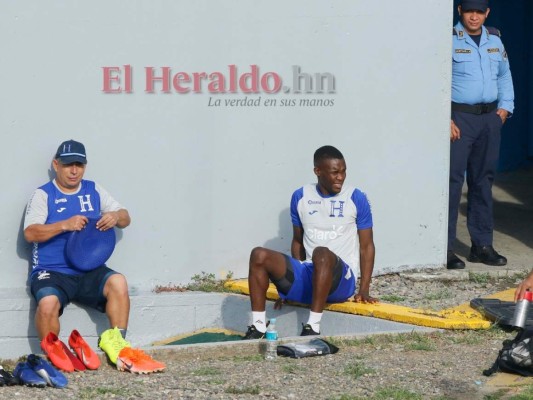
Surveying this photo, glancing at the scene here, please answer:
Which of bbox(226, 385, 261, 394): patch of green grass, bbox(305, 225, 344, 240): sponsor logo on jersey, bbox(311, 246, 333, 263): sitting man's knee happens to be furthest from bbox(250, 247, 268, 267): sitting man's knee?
bbox(226, 385, 261, 394): patch of green grass

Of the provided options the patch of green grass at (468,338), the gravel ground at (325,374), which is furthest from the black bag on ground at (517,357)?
the patch of green grass at (468,338)

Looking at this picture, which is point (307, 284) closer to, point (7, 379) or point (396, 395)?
point (396, 395)

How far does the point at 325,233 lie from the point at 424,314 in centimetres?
90

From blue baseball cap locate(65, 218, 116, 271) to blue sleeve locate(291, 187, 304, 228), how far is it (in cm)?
127

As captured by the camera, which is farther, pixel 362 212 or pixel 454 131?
pixel 454 131

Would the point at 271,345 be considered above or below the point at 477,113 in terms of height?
below

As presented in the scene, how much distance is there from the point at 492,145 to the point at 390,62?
1132mm

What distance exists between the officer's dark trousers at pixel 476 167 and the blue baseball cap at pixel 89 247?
9.45ft

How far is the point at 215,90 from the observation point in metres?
9.12

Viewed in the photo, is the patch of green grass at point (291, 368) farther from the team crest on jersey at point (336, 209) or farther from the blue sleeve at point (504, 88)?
the blue sleeve at point (504, 88)

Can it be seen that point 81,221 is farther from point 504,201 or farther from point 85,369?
point 504,201

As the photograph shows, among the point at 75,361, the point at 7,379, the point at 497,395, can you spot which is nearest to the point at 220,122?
the point at 75,361

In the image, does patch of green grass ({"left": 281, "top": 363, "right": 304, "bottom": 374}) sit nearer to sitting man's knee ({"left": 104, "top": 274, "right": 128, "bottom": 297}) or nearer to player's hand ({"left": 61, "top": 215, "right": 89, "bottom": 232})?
sitting man's knee ({"left": 104, "top": 274, "right": 128, "bottom": 297})

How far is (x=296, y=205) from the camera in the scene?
345 inches
